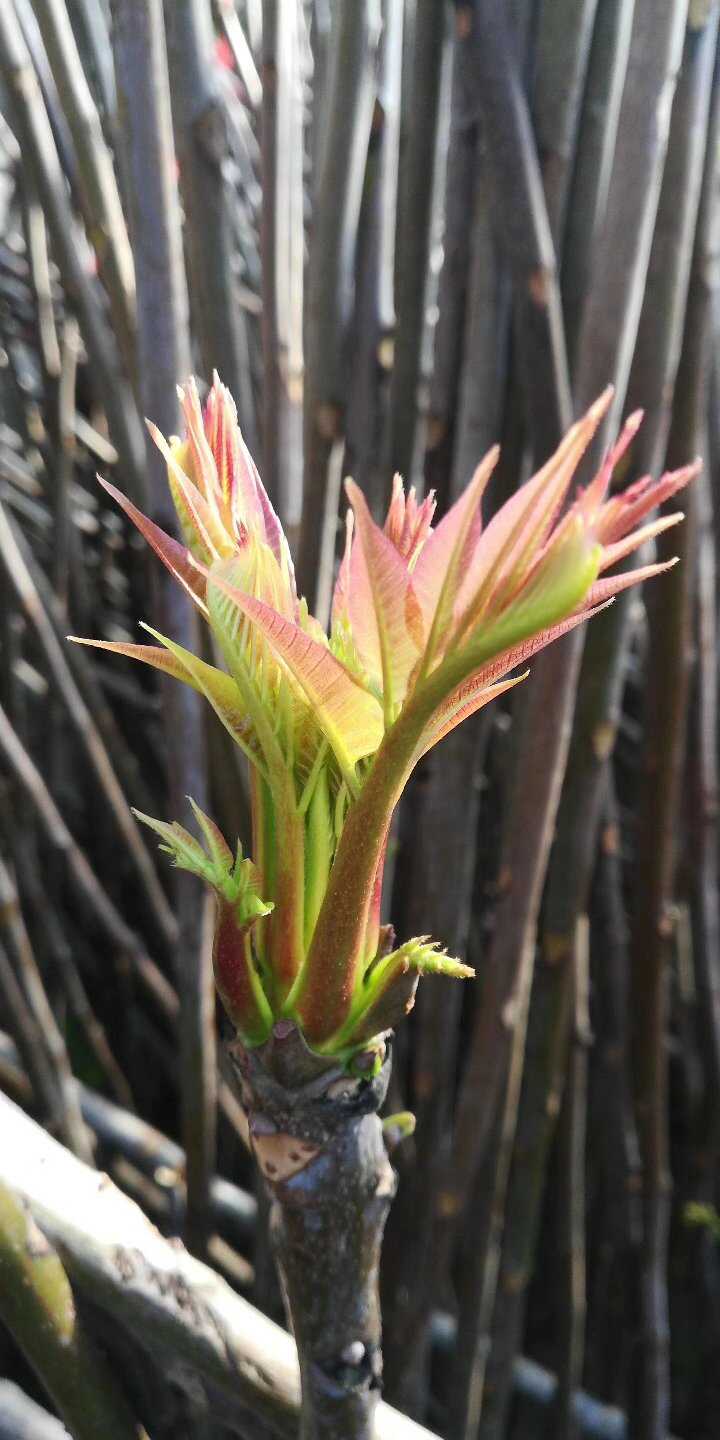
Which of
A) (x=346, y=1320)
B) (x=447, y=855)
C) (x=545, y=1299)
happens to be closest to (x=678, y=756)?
(x=447, y=855)

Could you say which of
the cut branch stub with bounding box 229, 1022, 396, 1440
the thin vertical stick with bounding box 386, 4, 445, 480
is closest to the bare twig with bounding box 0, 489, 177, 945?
the thin vertical stick with bounding box 386, 4, 445, 480

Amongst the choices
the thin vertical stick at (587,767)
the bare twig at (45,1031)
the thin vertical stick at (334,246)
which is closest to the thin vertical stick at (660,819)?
the thin vertical stick at (587,767)

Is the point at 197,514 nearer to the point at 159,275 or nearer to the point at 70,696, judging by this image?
the point at 159,275

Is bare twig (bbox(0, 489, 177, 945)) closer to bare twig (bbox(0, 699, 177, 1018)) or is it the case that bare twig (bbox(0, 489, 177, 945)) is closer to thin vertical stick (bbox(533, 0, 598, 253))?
bare twig (bbox(0, 699, 177, 1018))

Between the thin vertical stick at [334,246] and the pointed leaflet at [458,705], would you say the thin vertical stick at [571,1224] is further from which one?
the pointed leaflet at [458,705]

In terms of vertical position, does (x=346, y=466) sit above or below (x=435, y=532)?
above

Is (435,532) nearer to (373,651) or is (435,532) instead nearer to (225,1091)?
(373,651)

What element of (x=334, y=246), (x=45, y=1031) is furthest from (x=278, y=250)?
(x=45, y=1031)

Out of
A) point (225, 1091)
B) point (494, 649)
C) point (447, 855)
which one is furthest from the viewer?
point (225, 1091)

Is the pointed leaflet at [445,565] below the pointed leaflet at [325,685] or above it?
above
